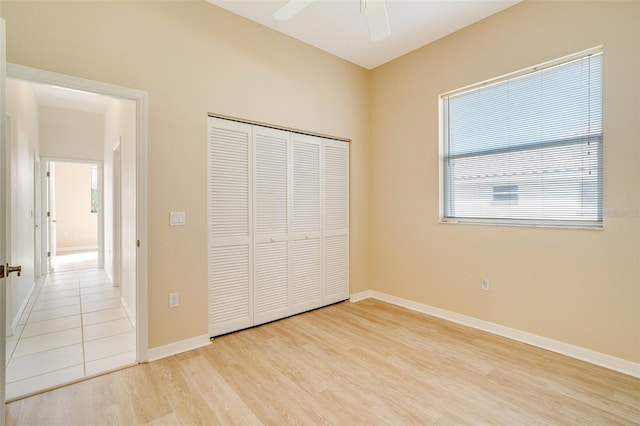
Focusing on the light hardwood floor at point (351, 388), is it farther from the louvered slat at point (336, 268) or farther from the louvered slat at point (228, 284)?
the louvered slat at point (336, 268)

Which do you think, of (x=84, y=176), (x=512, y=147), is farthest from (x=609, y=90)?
(x=84, y=176)

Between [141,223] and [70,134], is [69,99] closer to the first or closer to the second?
[70,134]

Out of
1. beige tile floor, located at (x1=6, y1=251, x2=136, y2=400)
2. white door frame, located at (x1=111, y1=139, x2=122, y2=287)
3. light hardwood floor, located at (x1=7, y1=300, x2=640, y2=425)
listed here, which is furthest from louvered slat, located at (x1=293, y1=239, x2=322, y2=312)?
white door frame, located at (x1=111, y1=139, x2=122, y2=287)

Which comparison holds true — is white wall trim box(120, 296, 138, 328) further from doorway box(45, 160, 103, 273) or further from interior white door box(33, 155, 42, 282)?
doorway box(45, 160, 103, 273)

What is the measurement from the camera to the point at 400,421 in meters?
1.73

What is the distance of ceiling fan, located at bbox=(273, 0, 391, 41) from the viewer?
1.79m

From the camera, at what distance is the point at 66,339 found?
279cm

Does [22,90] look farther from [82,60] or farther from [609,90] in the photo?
[609,90]

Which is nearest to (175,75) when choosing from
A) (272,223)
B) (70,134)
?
(272,223)

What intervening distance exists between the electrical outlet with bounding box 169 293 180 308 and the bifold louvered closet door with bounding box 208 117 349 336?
310 millimetres

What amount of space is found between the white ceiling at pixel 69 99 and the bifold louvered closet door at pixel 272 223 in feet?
10.0

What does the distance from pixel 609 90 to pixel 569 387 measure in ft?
7.09

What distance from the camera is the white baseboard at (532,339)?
2.24m

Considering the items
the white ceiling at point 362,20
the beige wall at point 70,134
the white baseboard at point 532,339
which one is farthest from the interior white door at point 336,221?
the beige wall at point 70,134
